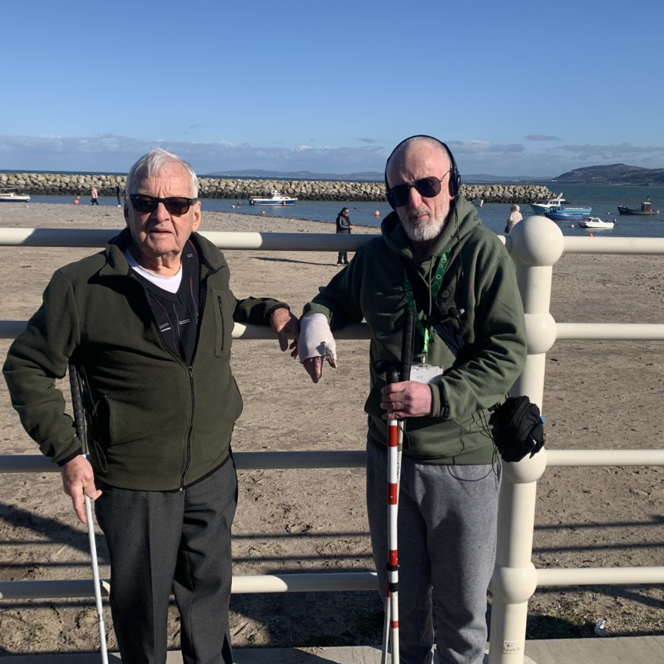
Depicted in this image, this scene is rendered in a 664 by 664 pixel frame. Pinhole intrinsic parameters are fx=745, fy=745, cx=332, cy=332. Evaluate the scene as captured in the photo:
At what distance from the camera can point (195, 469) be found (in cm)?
243

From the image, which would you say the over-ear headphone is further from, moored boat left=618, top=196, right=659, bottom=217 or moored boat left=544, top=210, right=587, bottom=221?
moored boat left=618, top=196, right=659, bottom=217

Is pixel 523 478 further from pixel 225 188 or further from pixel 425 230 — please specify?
pixel 225 188

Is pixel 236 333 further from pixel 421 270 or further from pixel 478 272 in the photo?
pixel 478 272

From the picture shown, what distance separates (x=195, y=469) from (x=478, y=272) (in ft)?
3.63

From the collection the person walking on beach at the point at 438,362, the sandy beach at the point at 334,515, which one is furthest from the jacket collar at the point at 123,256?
the sandy beach at the point at 334,515

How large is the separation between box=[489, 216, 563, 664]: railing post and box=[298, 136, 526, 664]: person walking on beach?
8.6 inches

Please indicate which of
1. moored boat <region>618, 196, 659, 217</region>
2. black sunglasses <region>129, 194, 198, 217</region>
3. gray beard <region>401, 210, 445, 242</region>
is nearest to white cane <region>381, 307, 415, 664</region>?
gray beard <region>401, 210, 445, 242</region>

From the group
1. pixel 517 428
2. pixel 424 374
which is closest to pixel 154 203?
pixel 424 374

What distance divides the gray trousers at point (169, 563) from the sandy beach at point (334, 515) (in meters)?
0.98

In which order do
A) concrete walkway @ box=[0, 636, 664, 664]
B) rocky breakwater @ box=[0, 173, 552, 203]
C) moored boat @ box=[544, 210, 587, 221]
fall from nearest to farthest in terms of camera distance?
1. concrete walkway @ box=[0, 636, 664, 664]
2. moored boat @ box=[544, 210, 587, 221]
3. rocky breakwater @ box=[0, 173, 552, 203]

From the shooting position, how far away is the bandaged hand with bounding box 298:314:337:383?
2.41m

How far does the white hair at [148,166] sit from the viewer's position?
92.9 inches

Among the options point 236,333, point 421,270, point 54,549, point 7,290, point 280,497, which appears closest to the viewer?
point 421,270

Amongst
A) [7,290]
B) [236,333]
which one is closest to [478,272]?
[236,333]
